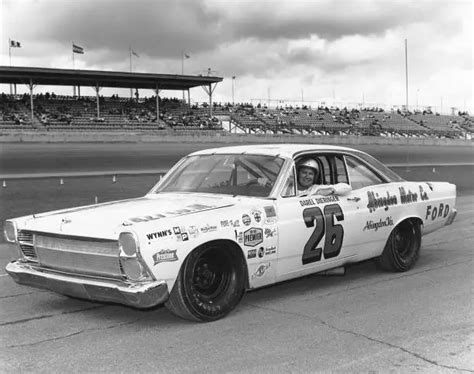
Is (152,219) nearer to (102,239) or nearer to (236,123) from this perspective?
(102,239)

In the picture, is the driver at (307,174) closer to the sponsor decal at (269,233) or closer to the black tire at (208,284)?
the sponsor decal at (269,233)

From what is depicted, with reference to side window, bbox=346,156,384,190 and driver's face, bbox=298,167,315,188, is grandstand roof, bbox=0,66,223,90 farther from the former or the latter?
driver's face, bbox=298,167,315,188

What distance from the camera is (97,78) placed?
5556cm

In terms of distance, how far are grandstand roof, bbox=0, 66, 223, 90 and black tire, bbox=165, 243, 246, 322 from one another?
49793 mm

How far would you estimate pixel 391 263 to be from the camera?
673 centimetres

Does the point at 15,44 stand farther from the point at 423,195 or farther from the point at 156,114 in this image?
the point at 423,195

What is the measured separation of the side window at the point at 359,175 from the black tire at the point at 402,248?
0.63m

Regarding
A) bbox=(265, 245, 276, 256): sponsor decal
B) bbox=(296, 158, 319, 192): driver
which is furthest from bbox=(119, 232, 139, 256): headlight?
bbox=(296, 158, 319, 192): driver

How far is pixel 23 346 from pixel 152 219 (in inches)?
53.1

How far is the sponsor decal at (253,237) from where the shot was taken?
16.6ft

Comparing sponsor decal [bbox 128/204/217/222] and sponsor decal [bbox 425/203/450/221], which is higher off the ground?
sponsor decal [bbox 128/204/217/222]

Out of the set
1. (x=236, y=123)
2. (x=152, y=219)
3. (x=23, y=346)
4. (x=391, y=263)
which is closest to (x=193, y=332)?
(x=152, y=219)

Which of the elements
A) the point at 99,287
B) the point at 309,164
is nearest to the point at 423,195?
the point at 309,164

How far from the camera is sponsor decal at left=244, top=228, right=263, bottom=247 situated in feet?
16.6
